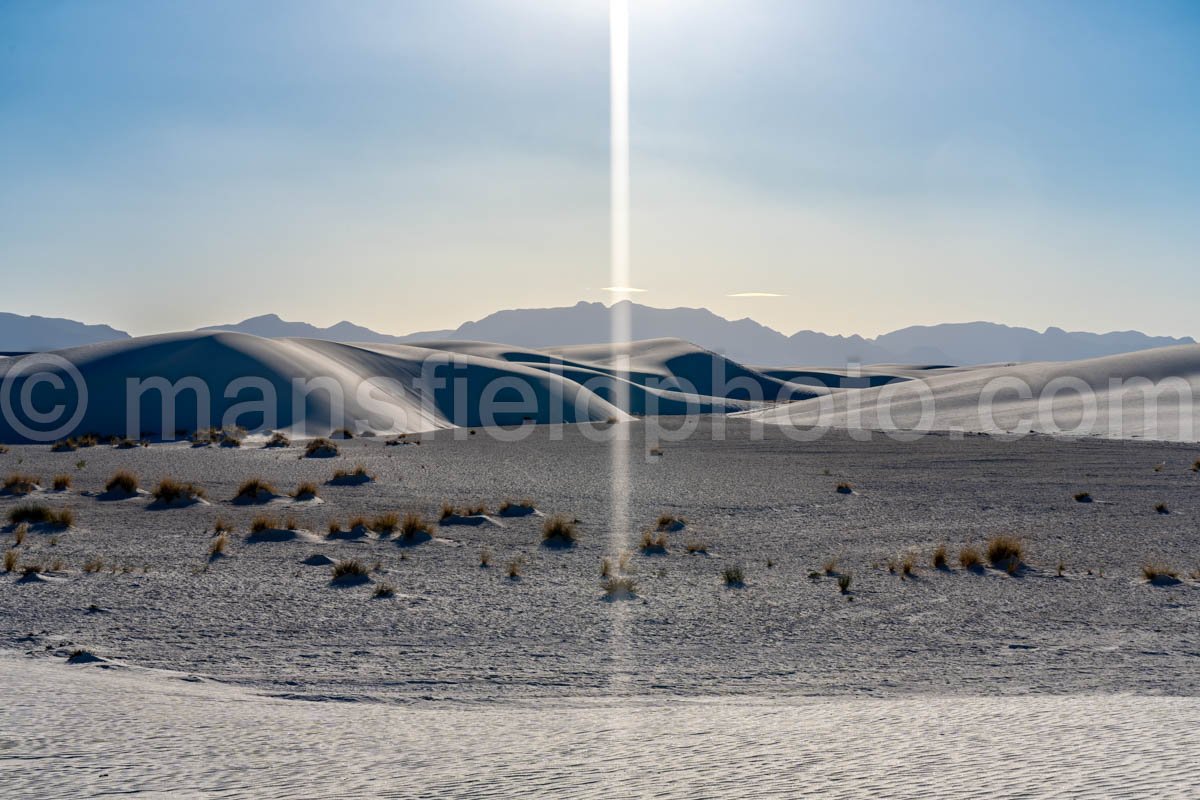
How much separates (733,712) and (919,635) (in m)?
4.07

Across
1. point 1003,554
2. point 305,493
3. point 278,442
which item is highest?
point 278,442

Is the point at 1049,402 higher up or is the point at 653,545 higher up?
the point at 1049,402

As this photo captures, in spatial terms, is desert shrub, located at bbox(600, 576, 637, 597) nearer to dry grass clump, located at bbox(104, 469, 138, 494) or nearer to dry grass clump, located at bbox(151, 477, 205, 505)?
dry grass clump, located at bbox(151, 477, 205, 505)

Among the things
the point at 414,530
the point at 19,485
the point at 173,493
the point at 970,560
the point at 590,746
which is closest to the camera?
the point at 590,746

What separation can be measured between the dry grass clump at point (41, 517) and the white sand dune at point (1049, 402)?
4257 centimetres

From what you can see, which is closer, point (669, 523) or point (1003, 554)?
point (1003, 554)

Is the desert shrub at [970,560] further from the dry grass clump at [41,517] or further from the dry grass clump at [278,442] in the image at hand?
the dry grass clump at [278,442]

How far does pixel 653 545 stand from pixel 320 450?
23514 mm

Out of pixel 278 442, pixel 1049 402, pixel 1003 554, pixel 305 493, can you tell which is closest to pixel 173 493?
pixel 305 493

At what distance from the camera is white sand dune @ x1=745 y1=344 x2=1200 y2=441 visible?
4934cm

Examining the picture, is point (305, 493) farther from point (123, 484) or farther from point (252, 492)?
point (123, 484)

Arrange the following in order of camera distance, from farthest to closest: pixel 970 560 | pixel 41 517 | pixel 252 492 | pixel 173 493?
1. pixel 252 492
2. pixel 173 493
3. pixel 41 517
4. pixel 970 560

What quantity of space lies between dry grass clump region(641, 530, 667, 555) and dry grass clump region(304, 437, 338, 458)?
22.2m

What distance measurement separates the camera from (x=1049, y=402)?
58.2m
